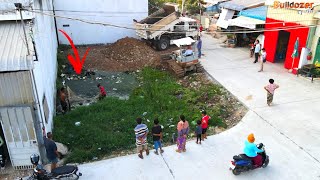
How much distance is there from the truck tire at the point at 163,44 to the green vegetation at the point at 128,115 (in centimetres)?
570

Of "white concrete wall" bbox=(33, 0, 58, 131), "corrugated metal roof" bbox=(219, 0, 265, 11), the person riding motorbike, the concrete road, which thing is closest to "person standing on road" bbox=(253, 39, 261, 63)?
the concrete road

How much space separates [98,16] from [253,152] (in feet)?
56.2

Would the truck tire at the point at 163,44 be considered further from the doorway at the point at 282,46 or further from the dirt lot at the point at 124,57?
the doorway at the point at 282,46

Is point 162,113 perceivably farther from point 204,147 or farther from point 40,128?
point 40,128

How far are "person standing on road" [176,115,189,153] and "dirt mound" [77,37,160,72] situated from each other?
8.67 meters

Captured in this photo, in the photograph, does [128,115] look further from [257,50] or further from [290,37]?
[290,37]

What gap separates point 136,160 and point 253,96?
6.28 meters

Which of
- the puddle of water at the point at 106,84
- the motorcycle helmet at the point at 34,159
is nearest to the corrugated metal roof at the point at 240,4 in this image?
the puddle of water at the point at 106,84

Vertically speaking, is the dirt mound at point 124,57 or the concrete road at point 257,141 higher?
the dirt mound at point 124,57

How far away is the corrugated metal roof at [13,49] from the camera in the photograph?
281 inches

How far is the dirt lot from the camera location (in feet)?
56.7

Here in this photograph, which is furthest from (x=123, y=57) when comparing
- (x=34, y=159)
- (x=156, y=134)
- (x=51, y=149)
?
(x=34, y=159)

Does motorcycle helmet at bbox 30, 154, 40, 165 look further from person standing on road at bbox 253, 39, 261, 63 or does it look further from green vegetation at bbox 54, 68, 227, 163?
person standing on road at bbox 253, 39, 261, 63

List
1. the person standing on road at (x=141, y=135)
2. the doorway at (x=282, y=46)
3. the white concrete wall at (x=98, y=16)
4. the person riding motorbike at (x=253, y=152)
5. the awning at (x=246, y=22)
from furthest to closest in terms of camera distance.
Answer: the white concrete wall at (x=98, y=16), the awning at (x=246, y=22), the doorway at (x=282, y=46), the person standing on road at (x=141, y=135), the person riding motorbike at (x=253, y=152)
